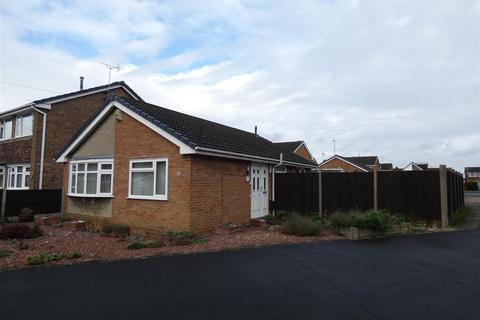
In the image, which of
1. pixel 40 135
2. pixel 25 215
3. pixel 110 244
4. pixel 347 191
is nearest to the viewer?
pixel 110 244

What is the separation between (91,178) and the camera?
13.5m

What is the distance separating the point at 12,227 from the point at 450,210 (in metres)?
15.3

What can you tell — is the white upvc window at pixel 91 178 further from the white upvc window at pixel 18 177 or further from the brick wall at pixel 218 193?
the white upvc window at pixel 18 177

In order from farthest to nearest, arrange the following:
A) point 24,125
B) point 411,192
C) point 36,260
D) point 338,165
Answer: point 338,165 < point 24,125 < point 411,192 < point 36,260

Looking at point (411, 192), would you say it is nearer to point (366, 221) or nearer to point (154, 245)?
point (366, 221)

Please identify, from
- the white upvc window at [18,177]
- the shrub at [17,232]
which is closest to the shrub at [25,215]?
the shrub at [17,232]

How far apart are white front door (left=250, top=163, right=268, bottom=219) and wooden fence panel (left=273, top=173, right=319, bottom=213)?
0.87 meters

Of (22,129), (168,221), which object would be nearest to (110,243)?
(168,221)

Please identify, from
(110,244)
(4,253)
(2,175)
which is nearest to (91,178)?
(110,244)

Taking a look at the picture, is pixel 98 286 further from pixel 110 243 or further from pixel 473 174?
pixel 473 174

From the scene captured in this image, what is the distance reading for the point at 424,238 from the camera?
10.0m

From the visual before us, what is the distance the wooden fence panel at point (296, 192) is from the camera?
14609 mm

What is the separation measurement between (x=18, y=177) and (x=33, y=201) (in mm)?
5362

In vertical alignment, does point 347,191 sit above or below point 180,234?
above
